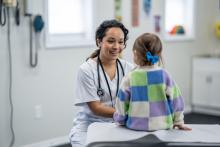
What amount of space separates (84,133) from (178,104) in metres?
0.67

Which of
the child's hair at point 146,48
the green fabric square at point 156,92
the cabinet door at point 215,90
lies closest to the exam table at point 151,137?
the green fabric square at point 156,92

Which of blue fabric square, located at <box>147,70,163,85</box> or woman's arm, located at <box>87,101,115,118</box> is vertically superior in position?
blue fabric square, located at <box>147,70,163,85</box>

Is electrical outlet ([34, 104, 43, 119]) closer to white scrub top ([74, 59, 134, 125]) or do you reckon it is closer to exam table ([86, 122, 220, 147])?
white scrub top ([74, 59, 134, 125])

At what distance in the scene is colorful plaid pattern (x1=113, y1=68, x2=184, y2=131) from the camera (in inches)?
63.2

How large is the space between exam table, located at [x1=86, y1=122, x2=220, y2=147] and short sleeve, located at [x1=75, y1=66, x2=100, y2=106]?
15.8 inches

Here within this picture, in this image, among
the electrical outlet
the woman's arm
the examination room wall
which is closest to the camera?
the woman's arm

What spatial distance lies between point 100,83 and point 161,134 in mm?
688

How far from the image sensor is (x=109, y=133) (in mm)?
1596

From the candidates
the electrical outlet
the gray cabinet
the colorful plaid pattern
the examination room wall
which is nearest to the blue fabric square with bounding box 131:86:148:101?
the colorful plaid pattern

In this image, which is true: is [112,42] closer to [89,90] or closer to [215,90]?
[89,90]

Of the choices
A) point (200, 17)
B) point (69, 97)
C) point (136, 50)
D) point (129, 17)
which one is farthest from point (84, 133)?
point (200, 17)

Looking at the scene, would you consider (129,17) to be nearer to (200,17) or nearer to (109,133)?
(200,17)

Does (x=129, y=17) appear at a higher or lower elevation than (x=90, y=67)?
higher

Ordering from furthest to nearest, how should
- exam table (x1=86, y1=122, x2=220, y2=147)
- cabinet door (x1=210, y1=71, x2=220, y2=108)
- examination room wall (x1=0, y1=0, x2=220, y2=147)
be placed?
cabinet door (x1=210, y1=71, x2=220, y2=108) → examination room wall (x1=0, y1=0, x2=220, y2=147) → exam table (x1=86, y1=122, x2=220, y2=147)
